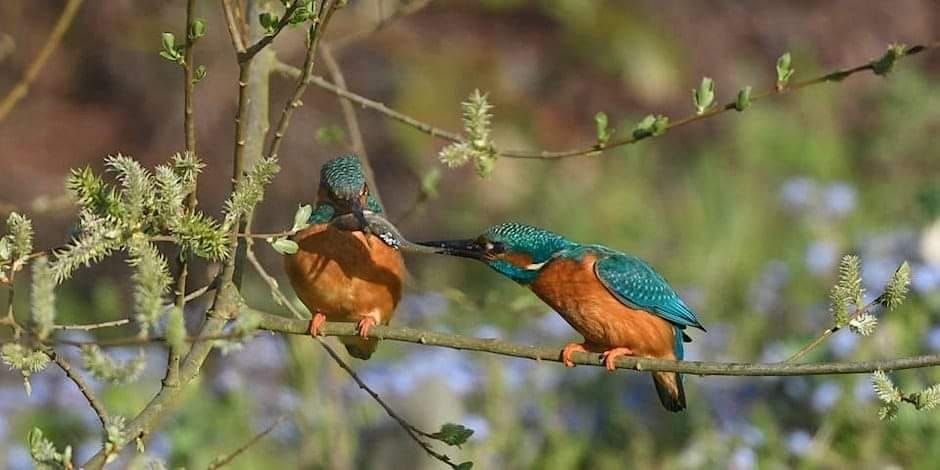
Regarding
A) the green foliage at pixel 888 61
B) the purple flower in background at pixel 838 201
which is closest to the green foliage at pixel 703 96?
the green foliage at pixel 888 61

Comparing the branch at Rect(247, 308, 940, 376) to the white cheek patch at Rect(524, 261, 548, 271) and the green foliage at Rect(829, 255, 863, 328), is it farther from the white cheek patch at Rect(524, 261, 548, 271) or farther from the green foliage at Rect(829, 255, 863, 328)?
the white cheek patch at Rect(524, 261, 548, 271)

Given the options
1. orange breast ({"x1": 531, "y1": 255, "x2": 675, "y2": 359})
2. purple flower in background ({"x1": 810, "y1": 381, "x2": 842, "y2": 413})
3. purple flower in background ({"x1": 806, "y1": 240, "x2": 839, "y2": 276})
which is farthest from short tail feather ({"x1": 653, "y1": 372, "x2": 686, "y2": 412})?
purple flower in background ({"x1": 806, "y1": 240, "x2": 839, "y2": 276})

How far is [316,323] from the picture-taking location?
8.27ft

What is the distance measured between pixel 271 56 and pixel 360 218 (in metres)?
0.44

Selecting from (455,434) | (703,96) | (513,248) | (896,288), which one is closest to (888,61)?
(703,96)

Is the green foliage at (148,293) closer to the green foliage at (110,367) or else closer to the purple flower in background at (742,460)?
the green foliage at (110,367)

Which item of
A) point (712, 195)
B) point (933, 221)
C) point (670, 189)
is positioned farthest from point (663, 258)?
point (933, 221)

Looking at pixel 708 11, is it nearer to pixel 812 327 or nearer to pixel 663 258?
pixel 663 258

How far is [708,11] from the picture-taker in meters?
8.80

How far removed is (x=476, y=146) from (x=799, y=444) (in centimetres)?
219

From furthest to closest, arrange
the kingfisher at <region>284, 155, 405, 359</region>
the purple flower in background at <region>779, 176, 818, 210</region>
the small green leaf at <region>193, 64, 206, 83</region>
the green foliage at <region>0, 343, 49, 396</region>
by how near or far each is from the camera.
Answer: the purple flower in background at <region>779, 176, 818, 210</region> → the kingfisher at <region>284, 155, 405, 359</region> → the small green leaf at <region>193, 64, 206, 83</region> → the green foliage at <region>0, 343, 49, 396</region>

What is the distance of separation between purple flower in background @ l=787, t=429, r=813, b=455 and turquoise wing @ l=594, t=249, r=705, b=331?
4.24 feet

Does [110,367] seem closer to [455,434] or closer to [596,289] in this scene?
[455,434]

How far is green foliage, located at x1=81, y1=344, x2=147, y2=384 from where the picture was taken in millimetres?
1540
